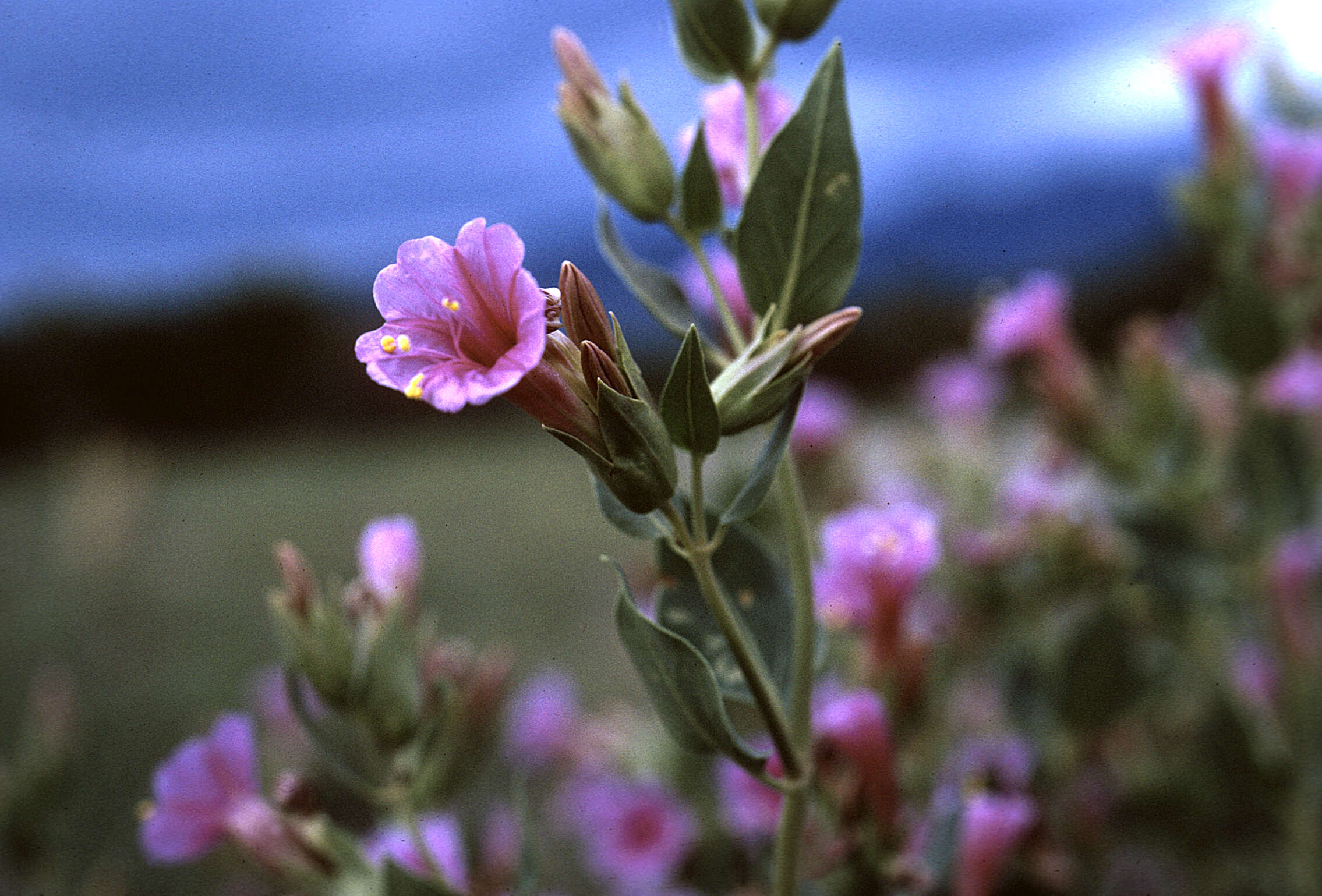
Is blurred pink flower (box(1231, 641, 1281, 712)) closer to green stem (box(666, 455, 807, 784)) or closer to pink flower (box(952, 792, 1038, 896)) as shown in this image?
pink flower (box(952, 792, 1038, 896))

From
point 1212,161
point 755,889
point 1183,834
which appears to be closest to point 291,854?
point 755,889

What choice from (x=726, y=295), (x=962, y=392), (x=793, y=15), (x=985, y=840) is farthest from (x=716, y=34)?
(x=962, y=392)

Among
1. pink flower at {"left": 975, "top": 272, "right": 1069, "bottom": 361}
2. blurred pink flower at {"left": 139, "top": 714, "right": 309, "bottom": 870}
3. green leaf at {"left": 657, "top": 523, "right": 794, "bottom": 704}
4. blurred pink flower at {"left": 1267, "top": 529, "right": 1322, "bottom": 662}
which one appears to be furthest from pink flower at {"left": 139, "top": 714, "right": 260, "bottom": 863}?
blurred pink flower at {"left": 1267, "top": 529, "right": 1322, "bottom": 662}

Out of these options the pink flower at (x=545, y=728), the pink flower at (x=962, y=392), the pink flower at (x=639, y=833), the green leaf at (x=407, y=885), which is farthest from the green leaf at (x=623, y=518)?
the pink flower at (x=962, y=392)

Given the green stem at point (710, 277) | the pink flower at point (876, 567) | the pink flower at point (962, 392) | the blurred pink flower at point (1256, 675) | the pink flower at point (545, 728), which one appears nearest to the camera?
the green stem at point (710, 277)

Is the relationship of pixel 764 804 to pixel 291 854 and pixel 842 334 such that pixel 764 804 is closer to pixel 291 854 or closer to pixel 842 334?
pixel 291 854

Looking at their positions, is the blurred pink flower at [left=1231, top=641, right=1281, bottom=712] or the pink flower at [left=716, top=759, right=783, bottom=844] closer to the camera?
the pink flower at [left=716, top=759, right=783, bottom=844]

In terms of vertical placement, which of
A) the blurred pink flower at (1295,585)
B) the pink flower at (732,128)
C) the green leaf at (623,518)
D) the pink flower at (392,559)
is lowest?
the blurred pink flower at (1295,585)

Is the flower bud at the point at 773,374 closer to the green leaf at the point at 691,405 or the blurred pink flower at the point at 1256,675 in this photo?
the green leaf at the point at 691,405
